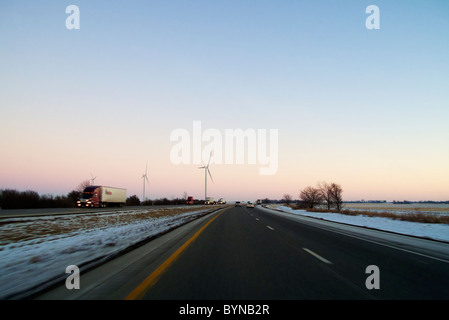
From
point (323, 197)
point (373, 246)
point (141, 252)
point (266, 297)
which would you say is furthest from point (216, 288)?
point (323, 197)

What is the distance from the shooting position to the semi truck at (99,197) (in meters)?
43.4

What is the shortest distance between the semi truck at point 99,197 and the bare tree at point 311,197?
193ft

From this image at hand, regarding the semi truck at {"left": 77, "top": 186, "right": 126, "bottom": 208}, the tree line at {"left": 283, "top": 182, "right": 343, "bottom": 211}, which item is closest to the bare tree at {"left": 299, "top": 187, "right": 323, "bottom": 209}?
the tree line at {"left": 283, "top": 182, "right": 343, "bottom": 211}

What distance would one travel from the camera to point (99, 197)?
148 ft

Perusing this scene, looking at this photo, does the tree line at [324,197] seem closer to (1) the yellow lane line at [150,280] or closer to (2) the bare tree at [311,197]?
(2) the bare tree at [311,197]

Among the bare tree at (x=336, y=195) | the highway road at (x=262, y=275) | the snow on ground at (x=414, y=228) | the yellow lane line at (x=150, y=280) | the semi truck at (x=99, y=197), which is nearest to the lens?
the yellow lane line at (x=150, y=280)

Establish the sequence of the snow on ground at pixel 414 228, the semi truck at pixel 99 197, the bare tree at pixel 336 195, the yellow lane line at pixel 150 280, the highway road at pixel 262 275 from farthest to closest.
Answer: the bare tree at pixel 336 195 < the semi truck at pixel 99 197 < the snow on ground at pixel 414 228 < the highway road at pixel 262 275 < the yellow lane line at pixel 150 280

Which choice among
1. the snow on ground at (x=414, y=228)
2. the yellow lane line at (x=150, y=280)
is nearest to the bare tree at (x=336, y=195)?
the snow on ground at (x=414, y=228)

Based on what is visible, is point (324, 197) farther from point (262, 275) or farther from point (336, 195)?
point (262, 275)

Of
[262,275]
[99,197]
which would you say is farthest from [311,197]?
[262,275]

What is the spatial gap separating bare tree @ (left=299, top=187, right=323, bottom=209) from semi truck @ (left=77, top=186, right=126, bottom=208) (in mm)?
58728

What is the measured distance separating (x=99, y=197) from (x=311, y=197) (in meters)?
64.2

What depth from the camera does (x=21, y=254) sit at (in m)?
7.47
